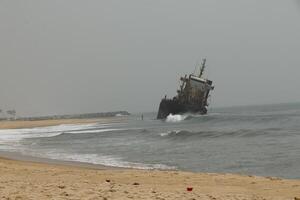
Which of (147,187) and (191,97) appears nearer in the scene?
(147,187)

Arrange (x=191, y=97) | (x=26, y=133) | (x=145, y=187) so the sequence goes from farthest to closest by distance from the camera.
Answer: (x=191, y=97), (x=26, y=133), (x=145, y=187)

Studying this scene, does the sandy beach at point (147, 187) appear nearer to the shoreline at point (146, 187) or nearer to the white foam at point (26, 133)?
the shoreline at point (146, 187)

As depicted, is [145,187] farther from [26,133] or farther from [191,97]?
[191,97]

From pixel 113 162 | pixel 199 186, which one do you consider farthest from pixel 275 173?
pixel 113 162

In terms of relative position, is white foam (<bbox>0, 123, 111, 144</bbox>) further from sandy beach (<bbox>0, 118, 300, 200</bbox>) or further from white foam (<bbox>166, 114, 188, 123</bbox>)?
sandy beach (<bbox>0, 118, 300, 200</bbox>)

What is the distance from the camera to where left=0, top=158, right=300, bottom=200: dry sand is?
8242mm

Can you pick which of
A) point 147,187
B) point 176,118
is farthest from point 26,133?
point 147,187

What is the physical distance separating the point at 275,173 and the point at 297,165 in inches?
67.3

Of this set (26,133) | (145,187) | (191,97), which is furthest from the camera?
(191,97)

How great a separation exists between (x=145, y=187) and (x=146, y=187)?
0.08ft

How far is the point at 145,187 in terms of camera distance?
9.88 m

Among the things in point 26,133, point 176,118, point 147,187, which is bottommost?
point 26,133

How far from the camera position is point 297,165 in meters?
16.1

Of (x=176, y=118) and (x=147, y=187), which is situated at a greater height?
(x=176, y=118)
